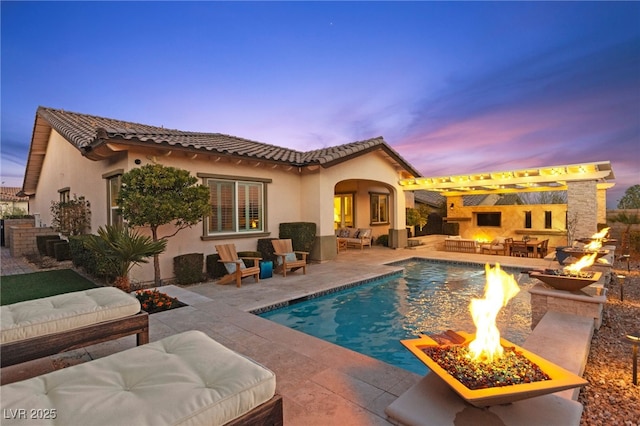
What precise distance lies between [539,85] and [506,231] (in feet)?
29.2

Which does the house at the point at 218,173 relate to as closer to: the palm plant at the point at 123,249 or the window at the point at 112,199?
the window at the point at 112,199

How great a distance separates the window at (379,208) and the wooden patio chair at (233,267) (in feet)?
36.2

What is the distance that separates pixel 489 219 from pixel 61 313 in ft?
67.6

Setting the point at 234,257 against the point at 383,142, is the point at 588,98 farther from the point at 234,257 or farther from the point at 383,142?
the point at 234,257

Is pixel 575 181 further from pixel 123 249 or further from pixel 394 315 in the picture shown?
pixel 123 249

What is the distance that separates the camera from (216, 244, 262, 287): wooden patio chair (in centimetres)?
798

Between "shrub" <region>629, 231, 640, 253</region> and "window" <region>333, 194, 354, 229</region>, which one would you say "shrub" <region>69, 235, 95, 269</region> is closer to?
"window" <region>333, 194, 354, 229</region>

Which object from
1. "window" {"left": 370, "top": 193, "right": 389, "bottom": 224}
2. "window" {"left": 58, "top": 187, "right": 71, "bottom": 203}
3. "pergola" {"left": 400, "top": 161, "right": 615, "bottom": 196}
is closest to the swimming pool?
"pergola" {"left": 400, "top": 161, "right": 615, "bottom": 196}

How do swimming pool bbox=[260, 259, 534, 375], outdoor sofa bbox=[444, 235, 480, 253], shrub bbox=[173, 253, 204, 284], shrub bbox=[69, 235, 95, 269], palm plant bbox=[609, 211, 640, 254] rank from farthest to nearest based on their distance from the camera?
1. outdoor sofa bbox=[444, 235, 480, 253]
2. palm plant bbox=[609, 211, 640, 254]
3. shrub bbox=[69, 235, 95, 269]
4. shrub bbox=[173, 253, 204, 284]
5. swimming pool bbox=[260, 259, 534, 375]

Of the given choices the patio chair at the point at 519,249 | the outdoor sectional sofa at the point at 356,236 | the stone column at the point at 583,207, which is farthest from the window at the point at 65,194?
the stone column at the point at 583,207

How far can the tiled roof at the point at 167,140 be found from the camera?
25.5 feet

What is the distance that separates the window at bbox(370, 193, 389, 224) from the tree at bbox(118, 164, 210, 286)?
39.5ft

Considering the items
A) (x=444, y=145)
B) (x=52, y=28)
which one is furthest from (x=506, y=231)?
(x=52, y=28)

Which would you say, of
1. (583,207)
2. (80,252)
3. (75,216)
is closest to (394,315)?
(80,252)
